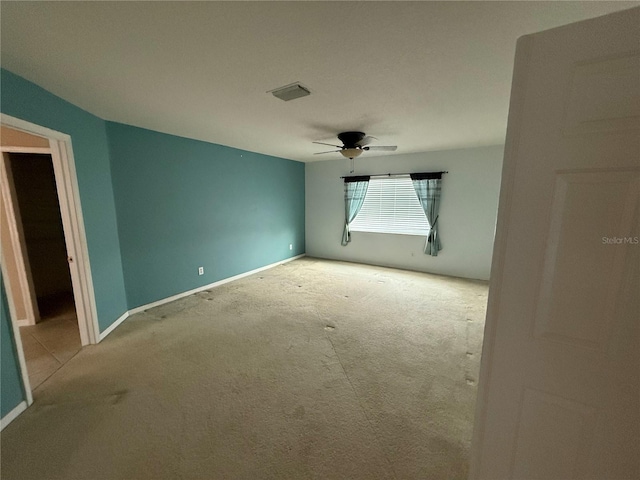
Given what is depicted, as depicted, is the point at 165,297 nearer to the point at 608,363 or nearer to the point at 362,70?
the point at 362,70

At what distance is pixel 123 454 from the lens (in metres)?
1.37

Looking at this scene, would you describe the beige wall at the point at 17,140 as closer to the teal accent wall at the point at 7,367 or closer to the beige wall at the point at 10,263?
the beige wall at the point at 10,263

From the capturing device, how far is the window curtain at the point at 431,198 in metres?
4.48

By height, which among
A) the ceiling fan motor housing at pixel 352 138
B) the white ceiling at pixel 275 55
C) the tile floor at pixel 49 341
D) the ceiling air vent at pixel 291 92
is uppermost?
the white ceiling at pixel 275 55

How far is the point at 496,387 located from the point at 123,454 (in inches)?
75.5

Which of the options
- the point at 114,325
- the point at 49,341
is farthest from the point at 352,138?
the point at 49,341

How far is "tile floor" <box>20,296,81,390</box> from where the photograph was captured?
82.2 inches

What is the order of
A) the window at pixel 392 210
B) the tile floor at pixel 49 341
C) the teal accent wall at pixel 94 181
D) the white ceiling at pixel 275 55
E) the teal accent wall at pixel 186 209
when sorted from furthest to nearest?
the window at pixel 392 210
the teal accent wall at pixel 186 209
the tile floor at pixel 49 341
the teal accent wall at pixel 94 181
the white ceiling at pixel 275 55

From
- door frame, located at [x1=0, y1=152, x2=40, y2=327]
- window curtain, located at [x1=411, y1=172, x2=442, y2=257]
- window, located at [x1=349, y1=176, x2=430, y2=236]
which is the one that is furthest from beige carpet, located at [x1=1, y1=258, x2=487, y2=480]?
window, located at [x1=349, y1=176, x2=430, y2=236]

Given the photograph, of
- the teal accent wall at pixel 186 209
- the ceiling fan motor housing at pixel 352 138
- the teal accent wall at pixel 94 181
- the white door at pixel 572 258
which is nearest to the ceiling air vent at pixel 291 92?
the ceiling fan motor housing at pixel 352 138

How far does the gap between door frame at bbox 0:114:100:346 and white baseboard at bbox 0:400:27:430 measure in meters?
0.82

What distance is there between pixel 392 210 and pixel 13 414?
524 centimetres

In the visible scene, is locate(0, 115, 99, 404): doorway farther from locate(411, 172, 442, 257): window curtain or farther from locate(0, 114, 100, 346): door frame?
locate(411, 172, 442, 257): window curtain

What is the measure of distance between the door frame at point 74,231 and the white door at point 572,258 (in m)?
3.09
